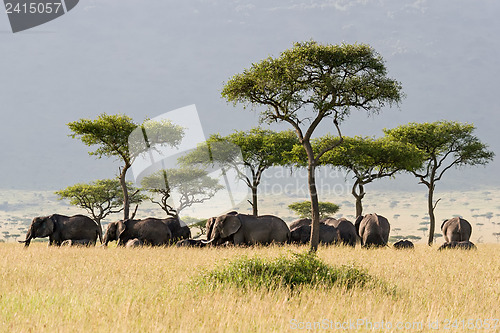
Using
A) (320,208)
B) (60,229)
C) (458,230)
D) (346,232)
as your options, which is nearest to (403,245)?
(346,232)

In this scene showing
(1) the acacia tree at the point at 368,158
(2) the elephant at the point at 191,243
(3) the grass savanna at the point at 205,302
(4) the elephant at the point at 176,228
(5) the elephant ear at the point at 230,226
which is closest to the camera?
(3) the grass savanna at the point at 205,302

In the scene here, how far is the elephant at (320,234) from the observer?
92.6 feet

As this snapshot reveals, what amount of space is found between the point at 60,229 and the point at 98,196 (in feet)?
83.5

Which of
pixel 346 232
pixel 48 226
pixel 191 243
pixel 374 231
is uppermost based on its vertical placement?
pixel 48 226

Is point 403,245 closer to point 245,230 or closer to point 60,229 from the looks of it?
point 245,230

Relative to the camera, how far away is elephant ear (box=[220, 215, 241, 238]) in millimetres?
25906

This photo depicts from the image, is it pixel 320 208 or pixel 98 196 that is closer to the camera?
pixel 98 196

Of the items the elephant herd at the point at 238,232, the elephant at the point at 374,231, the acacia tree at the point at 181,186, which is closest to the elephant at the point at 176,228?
the elephant herd at the point at 238,232

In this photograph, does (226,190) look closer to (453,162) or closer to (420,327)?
(453,162)

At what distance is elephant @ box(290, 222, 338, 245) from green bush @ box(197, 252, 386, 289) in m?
16.0

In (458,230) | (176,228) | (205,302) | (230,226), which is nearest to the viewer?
(205,302)

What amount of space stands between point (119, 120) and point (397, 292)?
106 ft

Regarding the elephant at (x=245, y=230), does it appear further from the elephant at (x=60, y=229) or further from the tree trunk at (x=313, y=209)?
the elephant at (x=60, y=229)

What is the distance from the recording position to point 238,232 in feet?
85.7
